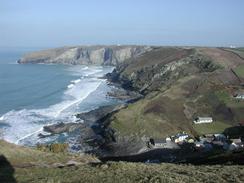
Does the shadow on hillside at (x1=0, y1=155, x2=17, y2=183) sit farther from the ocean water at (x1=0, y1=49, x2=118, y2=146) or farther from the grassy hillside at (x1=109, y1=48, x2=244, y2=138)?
the grassy hillside at (x1=109, y1=48, x2=244, y2=138)

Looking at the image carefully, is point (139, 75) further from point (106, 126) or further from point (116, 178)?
point (116, 178)

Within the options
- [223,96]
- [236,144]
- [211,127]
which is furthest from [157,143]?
[223,96]

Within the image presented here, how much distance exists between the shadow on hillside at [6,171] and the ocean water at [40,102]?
3743 centimetres

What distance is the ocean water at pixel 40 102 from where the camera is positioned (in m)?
69.9

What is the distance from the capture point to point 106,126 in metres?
73.9

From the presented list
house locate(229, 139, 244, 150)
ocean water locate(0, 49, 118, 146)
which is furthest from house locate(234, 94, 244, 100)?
ocean water locate(0, 49, 118, 146)

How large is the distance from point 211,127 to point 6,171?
187 feet

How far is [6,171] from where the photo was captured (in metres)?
21.7

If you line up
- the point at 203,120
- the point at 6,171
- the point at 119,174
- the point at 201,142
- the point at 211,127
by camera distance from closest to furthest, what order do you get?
1. the point at 119,174
2. the point at 6,171
3. the point at 201,142
4. the point at 211,127
5. the point at 203,120

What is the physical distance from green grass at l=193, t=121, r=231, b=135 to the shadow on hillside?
165 ft

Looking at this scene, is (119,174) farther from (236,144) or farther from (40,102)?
(40,102)

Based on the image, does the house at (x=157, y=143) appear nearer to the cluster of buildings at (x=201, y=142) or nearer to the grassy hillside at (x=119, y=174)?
the cluster of buildings at (x=201, y=142)

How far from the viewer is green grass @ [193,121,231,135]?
72812 millimetres

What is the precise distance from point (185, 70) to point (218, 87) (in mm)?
31528
